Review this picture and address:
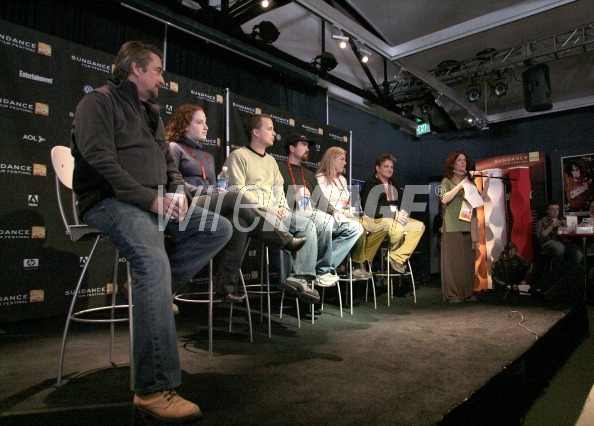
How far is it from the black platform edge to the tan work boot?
80cm

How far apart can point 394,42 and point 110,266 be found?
5.25m

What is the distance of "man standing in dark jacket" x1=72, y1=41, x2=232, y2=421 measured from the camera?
1.28m

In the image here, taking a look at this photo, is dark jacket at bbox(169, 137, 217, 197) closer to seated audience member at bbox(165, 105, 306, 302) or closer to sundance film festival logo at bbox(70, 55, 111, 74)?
seated audience member at bbox(165, 105, 306, 302)

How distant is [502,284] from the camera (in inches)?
205

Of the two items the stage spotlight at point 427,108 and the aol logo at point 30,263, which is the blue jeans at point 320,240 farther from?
the stage spotlight at point 427,108

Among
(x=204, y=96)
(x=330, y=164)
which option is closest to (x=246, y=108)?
(x=204, y=96)

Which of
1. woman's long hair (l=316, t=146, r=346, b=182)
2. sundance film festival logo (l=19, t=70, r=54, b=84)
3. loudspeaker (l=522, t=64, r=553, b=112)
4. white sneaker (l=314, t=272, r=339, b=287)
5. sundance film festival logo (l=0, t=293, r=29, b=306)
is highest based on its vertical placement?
loudspeaker (l=522, t=64, r=553, b=112)

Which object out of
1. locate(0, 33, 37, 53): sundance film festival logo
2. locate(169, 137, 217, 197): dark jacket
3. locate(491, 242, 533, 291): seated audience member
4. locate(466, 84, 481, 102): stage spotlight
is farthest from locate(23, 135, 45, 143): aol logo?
locate(466, 84, 481, 102): stage spotlight

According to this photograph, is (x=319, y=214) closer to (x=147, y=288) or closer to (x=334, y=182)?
(x=334, y=182)

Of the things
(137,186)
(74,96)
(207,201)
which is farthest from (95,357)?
(74,96)

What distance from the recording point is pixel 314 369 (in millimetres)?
1812

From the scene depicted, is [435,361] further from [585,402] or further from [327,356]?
[585,402]

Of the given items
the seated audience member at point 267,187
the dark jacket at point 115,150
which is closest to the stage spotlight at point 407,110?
the seated audience member at point 267,187

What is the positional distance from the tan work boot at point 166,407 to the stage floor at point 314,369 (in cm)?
5
